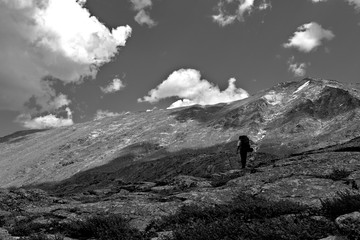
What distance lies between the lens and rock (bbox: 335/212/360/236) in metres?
6.12

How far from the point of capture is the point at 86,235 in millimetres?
10969

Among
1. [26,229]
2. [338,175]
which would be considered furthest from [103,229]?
[338,175]

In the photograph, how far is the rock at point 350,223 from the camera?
612 centimetres

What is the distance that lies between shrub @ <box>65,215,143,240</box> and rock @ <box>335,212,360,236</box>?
5.30 meters

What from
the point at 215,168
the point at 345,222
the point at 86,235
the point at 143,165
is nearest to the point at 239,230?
→ the point at 345,222

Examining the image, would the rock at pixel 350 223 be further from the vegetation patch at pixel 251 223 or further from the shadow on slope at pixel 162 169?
the shadow on slope at pixel 162 169

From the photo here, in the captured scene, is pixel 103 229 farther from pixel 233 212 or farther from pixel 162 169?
pixel 162 169

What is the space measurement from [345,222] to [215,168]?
77009 millimetres

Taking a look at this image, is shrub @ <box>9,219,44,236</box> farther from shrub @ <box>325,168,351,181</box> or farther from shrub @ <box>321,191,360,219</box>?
shrub @ <box>325,168,351,181</box>

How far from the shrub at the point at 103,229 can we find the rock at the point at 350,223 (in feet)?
17.4

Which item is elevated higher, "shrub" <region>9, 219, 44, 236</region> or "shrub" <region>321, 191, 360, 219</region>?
"shrub" <region>9, 219, 44, 236</region>

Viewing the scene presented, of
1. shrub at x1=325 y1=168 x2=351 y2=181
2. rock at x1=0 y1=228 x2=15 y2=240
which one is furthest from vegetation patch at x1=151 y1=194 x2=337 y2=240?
shrub at x1=325 y1=168 x2=351 y2=181

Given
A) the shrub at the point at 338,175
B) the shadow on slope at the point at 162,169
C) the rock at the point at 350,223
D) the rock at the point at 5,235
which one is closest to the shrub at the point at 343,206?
the rock at the point at 350,223

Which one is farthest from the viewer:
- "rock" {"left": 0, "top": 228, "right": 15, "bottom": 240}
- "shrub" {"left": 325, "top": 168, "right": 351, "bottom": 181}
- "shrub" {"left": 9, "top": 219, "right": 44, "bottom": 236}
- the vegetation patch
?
"shrub" {"left": 325, "top": 168, "right": 351, "bottom": 181}
